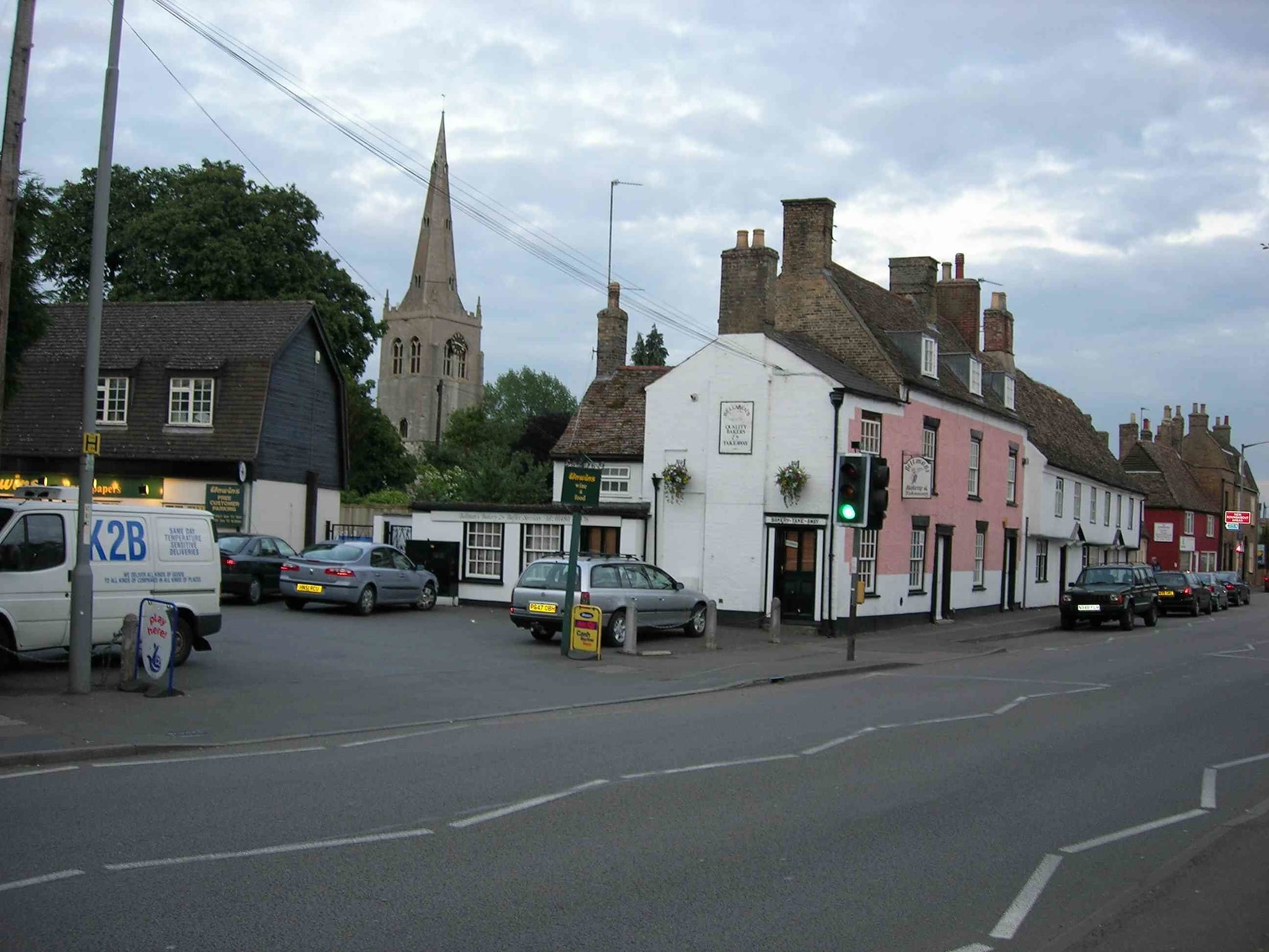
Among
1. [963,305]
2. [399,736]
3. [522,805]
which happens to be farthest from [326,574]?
[963,305]

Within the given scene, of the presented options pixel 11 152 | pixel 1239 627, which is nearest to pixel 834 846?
pixel 11 152

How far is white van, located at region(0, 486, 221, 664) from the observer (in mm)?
14234

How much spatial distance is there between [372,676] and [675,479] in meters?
12.3

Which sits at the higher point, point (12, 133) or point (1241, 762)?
point (12, 133)

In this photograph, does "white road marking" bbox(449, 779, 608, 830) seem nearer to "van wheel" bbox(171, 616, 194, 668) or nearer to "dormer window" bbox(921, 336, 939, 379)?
"van wheel" bbox(171, 616, 194, 668)

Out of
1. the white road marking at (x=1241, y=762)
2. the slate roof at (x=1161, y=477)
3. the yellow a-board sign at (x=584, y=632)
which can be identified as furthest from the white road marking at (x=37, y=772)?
the slate roof at (x=1161, y=477)

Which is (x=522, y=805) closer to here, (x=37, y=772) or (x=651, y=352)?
(x=37, y=772)

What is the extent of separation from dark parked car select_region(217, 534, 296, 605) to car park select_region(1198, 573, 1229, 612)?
1378 inches

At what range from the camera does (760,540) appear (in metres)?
27.6

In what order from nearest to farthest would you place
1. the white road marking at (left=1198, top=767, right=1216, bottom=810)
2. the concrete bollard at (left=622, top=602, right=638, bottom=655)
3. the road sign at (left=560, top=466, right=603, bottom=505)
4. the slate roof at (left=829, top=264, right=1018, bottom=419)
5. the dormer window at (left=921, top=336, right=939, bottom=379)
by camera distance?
Result: the white road marking at (left=1198, top=767, right=1216, bottom=810), the road sign at (left=560, top=466, right=603, bottom=505), the concrete bollard at (left=622, top=602, right=638, bottom=655), the slate roof at (left=829, top=264, right=1018, bottom=419), the dormer window at (left=921, top=336, right=939, bottom=379)

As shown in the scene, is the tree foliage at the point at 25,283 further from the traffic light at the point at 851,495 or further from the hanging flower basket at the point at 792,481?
the hanging flower basket at the point at 792,481

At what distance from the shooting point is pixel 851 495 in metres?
21.4

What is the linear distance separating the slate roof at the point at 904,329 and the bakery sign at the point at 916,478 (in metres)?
1.88

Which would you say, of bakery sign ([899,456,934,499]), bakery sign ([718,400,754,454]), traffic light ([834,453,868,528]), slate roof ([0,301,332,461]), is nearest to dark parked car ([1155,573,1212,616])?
bakery sign ([899,456,934,499])
